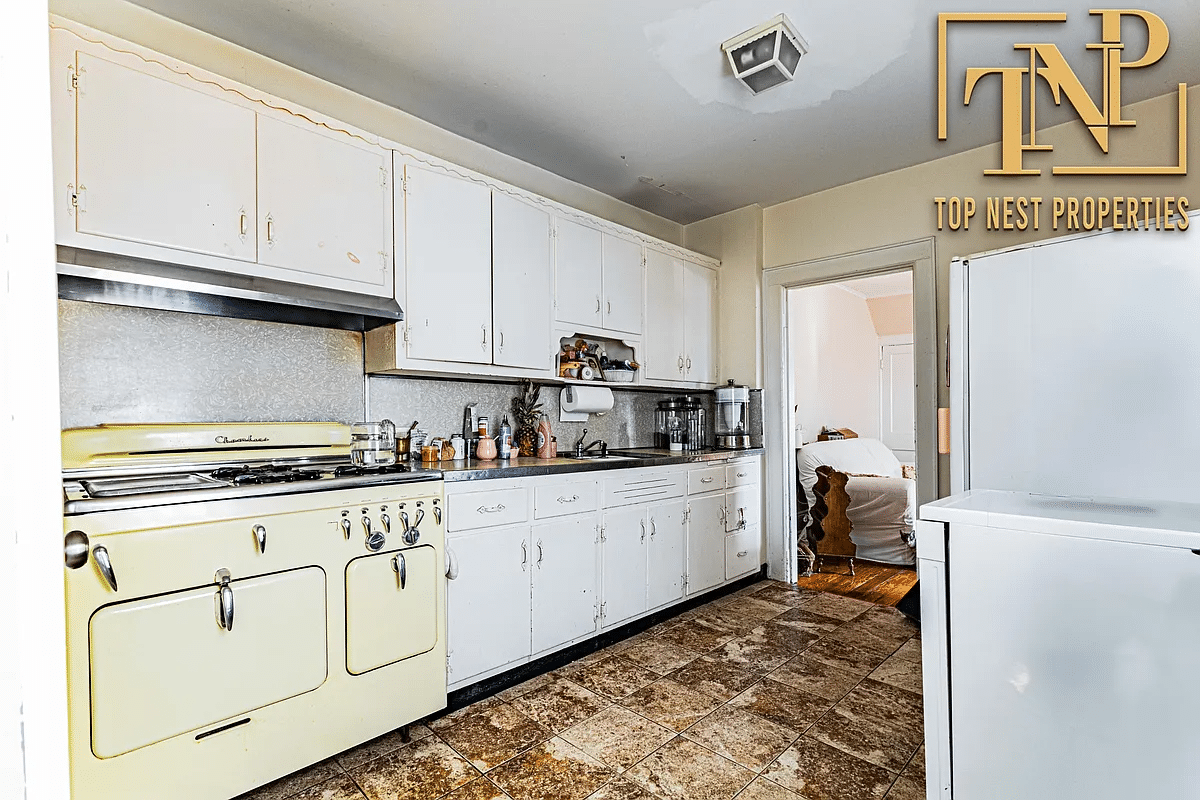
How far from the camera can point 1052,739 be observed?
1.34m

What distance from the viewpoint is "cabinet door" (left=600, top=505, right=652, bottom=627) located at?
3096 mm

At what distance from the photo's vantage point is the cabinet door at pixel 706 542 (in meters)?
3.65

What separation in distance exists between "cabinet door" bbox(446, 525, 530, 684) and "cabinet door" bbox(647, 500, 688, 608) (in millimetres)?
908

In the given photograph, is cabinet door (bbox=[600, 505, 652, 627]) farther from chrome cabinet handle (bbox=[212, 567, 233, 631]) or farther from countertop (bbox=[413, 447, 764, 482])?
chrome cabinet handle (bbox=[212, 567, 233, 631])

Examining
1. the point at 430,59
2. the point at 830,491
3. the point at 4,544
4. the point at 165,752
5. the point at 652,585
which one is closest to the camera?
the point at 4,544

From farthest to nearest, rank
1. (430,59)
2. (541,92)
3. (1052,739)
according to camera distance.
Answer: (541,92)
(430,59)
(1052,739)

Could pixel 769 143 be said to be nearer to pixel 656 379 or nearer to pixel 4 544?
pixel 656 379

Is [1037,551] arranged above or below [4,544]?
below

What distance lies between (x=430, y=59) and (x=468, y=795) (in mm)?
2779

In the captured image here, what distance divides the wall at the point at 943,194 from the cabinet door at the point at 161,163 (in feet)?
10.7

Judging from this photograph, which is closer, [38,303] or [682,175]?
[38,303]

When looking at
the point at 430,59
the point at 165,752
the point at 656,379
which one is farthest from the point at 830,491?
the point at 165,752

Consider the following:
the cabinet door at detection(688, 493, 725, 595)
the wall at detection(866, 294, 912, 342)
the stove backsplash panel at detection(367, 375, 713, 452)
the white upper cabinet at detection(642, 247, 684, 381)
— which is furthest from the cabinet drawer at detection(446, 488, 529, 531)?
the wall at detection(866, 294, 912, 342)

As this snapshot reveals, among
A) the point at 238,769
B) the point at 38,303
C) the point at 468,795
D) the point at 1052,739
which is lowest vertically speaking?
the point at 468,795
